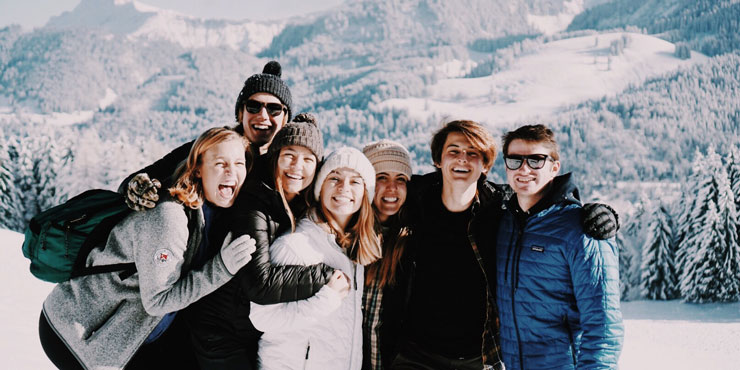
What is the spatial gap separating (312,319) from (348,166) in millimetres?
1118

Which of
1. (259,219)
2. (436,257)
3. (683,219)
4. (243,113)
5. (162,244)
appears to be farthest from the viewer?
(683,219)

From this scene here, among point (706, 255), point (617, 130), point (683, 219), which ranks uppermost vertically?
point (617, 130)

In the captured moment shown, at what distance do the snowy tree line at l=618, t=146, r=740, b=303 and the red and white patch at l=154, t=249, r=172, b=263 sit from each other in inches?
1197

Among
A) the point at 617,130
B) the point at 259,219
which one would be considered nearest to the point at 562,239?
the point at 259,219

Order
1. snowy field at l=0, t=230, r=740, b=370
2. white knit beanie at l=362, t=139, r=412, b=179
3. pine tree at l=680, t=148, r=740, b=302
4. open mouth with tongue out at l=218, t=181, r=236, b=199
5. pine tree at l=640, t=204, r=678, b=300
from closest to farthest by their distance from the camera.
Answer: open mouth with tongue out at l=218, t=181, r=236, b=199 < white knit beanie at l=362, t=139, r=412, b=179 < snowy field at l=0, t=230, r=740, b=370 < pine tree at l=680, t=148, r=740, b=302 < pine tree at l=640, t=204, r=678, b=300

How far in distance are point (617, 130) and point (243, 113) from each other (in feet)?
594

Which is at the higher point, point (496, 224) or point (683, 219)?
point (496, 224)

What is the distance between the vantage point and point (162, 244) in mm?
3018

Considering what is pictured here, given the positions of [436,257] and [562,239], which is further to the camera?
[436,257]

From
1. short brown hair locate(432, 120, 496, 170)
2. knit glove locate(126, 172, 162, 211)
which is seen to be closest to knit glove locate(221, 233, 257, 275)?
knit glove locate(126, 172, 162, 211)

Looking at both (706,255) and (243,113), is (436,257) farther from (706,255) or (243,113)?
(706,255)

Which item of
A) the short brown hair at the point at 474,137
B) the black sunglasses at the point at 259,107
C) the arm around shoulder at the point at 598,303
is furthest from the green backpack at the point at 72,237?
the arm around shoulder at the point at 598,303

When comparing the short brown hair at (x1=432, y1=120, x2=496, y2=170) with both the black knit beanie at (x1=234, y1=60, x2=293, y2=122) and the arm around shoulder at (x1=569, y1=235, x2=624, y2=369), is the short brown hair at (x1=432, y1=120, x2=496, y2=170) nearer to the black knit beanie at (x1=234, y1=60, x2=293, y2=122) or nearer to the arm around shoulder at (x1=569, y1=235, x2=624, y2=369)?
the arm around shoulder at (x1=569, y1=235, x2=624, y2=369)

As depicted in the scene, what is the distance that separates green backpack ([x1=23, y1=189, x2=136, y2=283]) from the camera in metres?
3.14
